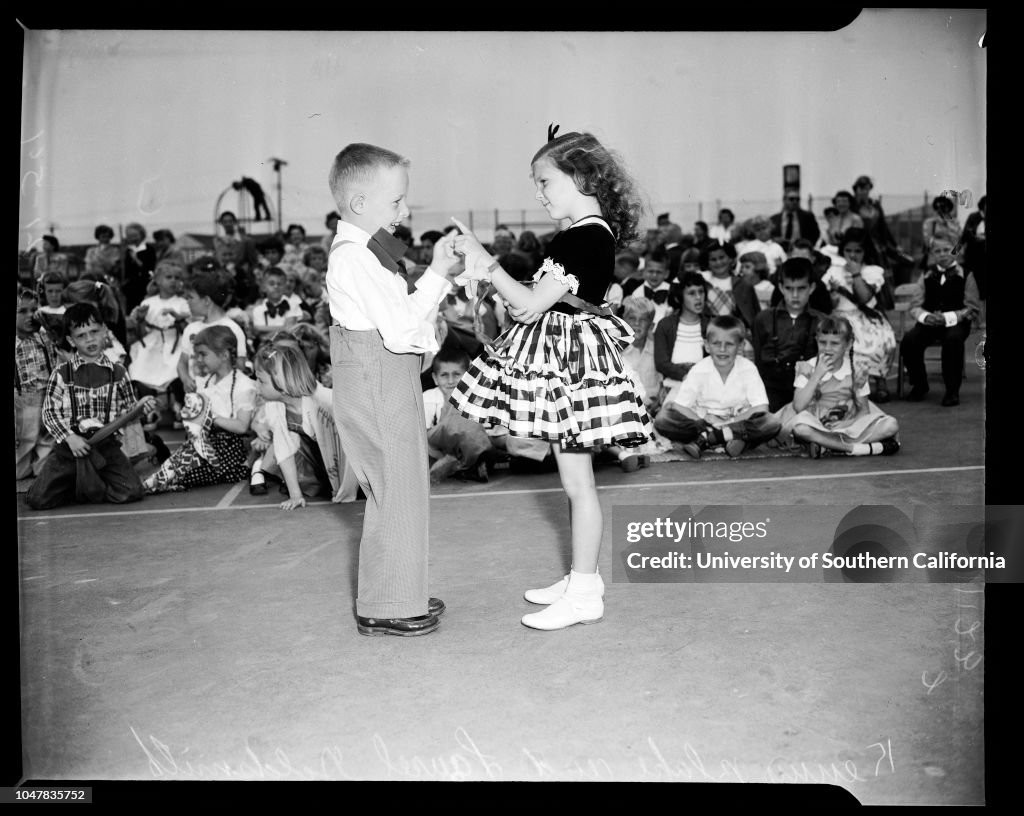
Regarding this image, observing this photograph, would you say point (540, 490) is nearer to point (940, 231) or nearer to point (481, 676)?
point (481, 676)

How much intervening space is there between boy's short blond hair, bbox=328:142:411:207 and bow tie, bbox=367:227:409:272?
158mm

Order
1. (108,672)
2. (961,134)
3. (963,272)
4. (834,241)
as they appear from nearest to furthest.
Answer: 1. (961,134)
2. (108,672)
3. (963,272)
4. (834,241)

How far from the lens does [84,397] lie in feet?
17.8

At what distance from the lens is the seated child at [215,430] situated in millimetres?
5594

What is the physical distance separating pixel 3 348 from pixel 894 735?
2.28 meters

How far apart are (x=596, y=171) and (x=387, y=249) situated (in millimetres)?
678

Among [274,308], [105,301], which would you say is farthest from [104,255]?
[105,301]

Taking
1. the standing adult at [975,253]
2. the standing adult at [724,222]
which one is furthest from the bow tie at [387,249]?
the standing adult at [724,222]

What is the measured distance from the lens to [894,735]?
255 centimetres

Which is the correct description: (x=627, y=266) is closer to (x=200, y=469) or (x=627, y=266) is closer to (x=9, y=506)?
(x=200, y=469)

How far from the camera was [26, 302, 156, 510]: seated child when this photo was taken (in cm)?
528

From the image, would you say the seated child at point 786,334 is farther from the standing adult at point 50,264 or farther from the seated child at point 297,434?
the standing adult at point 50,264

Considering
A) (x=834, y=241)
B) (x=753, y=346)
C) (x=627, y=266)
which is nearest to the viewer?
(x=753, y=346)

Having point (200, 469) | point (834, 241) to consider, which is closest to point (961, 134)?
point (200, 469)
